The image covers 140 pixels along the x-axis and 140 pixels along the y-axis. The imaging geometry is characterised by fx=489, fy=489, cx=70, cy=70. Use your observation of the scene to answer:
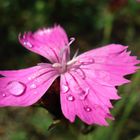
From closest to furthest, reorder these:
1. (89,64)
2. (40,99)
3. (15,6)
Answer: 1. (40,99)
2. (89,64)
3. (15,6)

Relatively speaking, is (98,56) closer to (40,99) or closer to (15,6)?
(40,99)

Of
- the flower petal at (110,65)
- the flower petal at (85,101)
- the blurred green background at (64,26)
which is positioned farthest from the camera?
the blurred green background at (64,26)

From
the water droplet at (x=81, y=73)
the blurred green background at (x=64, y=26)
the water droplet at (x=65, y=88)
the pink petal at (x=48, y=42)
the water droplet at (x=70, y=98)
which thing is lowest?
the blurred green background at (x=64, y=26)

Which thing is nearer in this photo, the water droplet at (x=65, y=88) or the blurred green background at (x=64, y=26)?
the water droplet at (x=65, y=88)

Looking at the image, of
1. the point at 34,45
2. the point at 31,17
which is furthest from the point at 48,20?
the point at 34,45

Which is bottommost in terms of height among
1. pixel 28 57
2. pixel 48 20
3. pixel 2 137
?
pixel 2 137

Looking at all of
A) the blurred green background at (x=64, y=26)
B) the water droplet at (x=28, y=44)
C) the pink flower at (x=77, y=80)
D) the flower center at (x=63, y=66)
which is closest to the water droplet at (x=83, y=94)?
the pink flower at (x=77, y=80)

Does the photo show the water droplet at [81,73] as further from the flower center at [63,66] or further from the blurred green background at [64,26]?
the blurred green background at [64,26]

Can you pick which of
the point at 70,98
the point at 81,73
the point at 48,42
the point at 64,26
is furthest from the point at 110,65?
the point at 64,26
